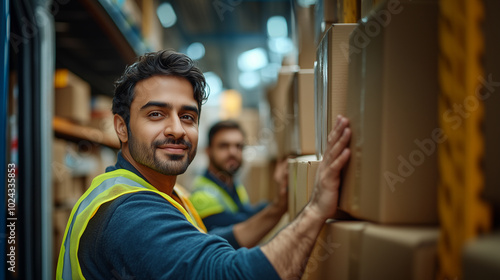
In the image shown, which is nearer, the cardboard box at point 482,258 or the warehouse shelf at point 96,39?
the cardboard box at point 482,258

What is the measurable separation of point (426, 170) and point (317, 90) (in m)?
0.62

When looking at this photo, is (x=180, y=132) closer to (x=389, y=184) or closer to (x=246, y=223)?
(x=389, y=184)

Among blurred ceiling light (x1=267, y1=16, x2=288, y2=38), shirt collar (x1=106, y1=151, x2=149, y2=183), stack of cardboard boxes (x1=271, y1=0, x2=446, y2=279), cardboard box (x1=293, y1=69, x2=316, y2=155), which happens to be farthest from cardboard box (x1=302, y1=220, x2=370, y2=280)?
blurred ceiling light (x1=267, y1=16, x2=288, y2=38)

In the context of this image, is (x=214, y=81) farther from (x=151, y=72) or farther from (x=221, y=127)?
(x=151, y=72)

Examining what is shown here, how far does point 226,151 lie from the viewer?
3.31 meters

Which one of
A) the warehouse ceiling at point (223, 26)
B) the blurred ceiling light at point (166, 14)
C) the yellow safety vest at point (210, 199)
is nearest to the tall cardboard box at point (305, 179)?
the yellow safety vest at point (210, 199)

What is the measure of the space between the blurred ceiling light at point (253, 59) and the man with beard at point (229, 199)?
431 cm

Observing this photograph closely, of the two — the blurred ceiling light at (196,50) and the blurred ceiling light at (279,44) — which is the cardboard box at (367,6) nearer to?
the blurred ceiling light at (279,44)

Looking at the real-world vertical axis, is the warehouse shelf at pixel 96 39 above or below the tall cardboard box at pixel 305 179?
above

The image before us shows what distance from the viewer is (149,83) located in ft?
4.30

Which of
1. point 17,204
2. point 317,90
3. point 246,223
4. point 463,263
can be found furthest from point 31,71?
point 463,263

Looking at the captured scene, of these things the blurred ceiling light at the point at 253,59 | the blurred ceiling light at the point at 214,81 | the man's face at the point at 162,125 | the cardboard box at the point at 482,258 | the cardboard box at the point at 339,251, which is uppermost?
the blurred ceiling light at the point at 253,59

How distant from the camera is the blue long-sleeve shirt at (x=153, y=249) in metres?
0.96

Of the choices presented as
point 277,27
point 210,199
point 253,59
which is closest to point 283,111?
point 210,199
